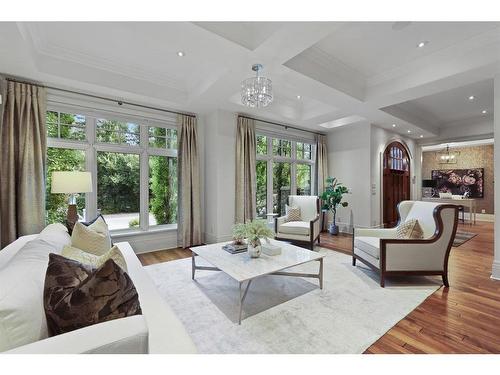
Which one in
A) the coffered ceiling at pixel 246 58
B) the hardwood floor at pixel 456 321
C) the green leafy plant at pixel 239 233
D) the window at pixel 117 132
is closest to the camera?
the hardwood floor at pixel 456 321

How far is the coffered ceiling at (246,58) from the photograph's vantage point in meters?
2.38

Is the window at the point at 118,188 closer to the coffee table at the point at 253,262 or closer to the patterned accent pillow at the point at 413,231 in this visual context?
the coffee table at the point at 253,262

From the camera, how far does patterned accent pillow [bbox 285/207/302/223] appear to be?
4672 mm

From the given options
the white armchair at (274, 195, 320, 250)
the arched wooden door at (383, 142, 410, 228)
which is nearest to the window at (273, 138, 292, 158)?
the white armchair at (274, 195, 320, 250)

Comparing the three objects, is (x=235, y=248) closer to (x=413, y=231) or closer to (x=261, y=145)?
(x=413, y=231)

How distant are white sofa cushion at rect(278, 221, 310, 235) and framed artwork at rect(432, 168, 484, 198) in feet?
24.9

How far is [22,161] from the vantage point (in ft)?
10.2

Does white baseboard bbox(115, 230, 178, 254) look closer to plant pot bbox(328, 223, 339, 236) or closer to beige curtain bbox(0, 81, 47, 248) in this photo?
beige curtain bbox(0, 81, 47, 248)

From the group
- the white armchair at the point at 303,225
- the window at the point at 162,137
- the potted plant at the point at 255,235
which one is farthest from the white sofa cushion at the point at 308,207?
the window at the point at 162,137

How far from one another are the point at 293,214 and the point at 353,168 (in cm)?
240

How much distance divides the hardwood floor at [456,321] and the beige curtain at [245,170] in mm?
3163
